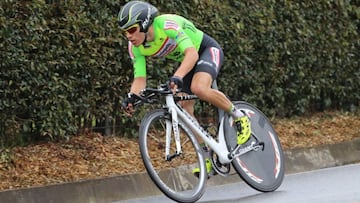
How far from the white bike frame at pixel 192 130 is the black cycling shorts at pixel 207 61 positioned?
39cm

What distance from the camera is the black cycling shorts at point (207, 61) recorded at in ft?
26.5

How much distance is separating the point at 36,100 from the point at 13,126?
36cm

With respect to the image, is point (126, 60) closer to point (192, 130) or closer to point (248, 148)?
point (248, 148)

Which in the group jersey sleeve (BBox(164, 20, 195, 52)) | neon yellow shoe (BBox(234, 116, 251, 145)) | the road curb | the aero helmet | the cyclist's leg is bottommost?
the road curb

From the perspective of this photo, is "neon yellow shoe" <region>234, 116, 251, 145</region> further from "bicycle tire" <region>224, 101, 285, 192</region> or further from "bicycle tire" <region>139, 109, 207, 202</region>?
"bicycle tire" <region>139, 109, 207, 202</region>

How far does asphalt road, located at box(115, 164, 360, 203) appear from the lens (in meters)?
8.05

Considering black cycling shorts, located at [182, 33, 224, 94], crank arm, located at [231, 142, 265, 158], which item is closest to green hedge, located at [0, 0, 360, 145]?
black cycling shorts, located at [182, 33, 224, 94]

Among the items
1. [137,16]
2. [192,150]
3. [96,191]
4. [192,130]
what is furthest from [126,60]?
[137,16]

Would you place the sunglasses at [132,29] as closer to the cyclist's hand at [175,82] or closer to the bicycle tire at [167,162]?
the cyclist's hand at [175,82]

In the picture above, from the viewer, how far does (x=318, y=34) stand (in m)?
13.5

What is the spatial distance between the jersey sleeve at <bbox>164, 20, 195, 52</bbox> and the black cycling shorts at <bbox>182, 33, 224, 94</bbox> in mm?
326

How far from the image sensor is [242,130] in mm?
8586

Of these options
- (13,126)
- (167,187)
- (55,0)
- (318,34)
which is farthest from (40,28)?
(318,34)

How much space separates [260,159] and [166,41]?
1.64 meters
